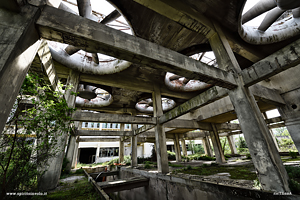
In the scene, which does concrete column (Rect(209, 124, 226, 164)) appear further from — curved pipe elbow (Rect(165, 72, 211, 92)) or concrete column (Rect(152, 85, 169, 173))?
concrete column (Rect(152, 85, 169, 173))

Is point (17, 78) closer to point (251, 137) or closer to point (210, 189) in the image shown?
point (251, 137)

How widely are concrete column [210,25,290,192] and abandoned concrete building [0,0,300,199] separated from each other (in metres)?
0.03

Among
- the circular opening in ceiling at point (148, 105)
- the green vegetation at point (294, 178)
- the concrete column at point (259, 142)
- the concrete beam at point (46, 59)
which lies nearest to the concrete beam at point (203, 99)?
the concrete column at point (259, 142)

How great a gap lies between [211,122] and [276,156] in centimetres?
1044

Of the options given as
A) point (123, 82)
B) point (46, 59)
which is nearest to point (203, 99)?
point (123, 82)

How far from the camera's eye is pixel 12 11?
2.29m

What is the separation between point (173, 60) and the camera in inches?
144

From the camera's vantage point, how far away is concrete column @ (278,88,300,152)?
7.04 metres

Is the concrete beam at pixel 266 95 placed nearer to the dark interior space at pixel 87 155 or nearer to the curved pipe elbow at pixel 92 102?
the curved pipe elbow at pixel 92 102

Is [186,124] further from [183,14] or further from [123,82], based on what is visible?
[183,14]

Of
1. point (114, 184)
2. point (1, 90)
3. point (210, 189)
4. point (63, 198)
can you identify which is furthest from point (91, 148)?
point (1, 90)

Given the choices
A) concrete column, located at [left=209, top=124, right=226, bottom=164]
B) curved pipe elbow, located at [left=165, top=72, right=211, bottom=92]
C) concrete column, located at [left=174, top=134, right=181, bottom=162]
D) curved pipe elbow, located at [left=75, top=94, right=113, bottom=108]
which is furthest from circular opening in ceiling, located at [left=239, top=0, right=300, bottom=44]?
concrete column, located at [left=174, top=134, right=181, bottom=162]

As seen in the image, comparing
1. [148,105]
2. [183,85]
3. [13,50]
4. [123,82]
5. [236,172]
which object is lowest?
[236,172]

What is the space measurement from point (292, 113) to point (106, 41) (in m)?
10.5
